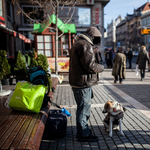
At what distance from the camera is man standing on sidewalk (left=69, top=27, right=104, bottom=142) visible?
3.13 m

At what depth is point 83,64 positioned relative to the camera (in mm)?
3143

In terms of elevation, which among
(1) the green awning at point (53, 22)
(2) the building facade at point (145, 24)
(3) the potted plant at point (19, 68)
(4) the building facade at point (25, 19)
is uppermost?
(2) the building facade at point (145, 24)

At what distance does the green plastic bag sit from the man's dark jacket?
670 mm

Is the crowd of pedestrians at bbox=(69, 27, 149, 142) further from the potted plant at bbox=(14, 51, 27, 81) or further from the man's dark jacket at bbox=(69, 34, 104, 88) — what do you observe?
the potted plant at bbox=(14, 51, 27, 81)

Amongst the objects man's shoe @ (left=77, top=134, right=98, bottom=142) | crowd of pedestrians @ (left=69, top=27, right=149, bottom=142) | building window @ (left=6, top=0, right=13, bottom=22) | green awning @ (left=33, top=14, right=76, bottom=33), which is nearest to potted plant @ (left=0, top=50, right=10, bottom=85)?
green awning @ (left=33, top=14, right=76, bottom=33)

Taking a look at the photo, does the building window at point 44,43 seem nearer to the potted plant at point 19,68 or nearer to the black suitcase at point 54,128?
the potted plant at point 19,68

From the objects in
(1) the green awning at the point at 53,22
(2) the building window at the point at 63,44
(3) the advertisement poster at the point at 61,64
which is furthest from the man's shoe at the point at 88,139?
(1) the green awning at the point at 53,22

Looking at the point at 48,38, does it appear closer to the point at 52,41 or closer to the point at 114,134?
the point at 52,41

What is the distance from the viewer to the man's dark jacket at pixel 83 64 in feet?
10.2

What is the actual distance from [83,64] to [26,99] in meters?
1.13

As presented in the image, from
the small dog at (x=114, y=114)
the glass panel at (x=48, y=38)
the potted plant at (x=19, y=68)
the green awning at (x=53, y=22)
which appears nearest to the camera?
the small dog at (x=114, y=114)

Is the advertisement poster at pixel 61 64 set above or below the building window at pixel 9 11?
below

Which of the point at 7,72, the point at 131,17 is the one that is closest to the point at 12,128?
the point at 7,72

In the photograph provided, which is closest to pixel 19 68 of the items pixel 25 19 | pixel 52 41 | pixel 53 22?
pixel 52 41
